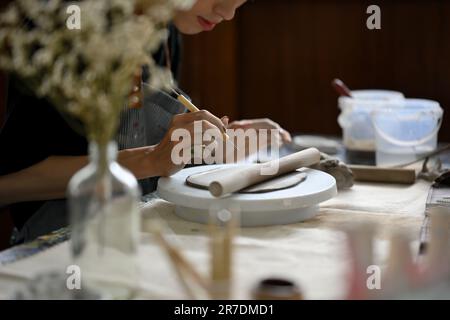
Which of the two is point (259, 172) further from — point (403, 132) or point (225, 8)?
point (403, 132)

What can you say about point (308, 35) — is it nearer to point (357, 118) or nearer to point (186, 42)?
point (186, 42)

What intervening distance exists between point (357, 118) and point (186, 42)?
5.82ft

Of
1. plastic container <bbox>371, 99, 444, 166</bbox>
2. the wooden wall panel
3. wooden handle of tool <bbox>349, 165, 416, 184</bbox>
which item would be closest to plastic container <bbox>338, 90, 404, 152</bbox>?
plastic container <bbox>371, 99, 444, 166</bbox>

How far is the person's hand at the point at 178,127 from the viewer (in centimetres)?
149

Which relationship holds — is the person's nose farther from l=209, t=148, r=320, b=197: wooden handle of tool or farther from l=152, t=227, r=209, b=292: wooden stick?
l=152, t=227, r=209, b=292: wooden stick

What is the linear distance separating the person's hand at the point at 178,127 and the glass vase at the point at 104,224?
555 mm

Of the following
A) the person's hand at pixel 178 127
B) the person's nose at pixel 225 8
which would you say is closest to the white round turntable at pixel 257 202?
the person's hand at pixel 178 127

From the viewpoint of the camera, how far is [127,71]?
2.92ft

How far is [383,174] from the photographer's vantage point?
1.74 m

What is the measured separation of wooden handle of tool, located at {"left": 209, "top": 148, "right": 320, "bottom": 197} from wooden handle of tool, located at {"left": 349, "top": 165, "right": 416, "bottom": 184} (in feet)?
0.79

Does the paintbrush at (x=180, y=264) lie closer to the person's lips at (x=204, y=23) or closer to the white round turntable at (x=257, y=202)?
the white round turntable at (x=257, y=202)

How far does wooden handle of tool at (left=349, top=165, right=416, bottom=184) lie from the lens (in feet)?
5.68

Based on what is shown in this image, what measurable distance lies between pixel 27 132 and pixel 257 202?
59cm

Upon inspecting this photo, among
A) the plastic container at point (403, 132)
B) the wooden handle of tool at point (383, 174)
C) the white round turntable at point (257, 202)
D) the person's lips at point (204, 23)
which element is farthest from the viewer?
the plastic container at point (403, 132)
